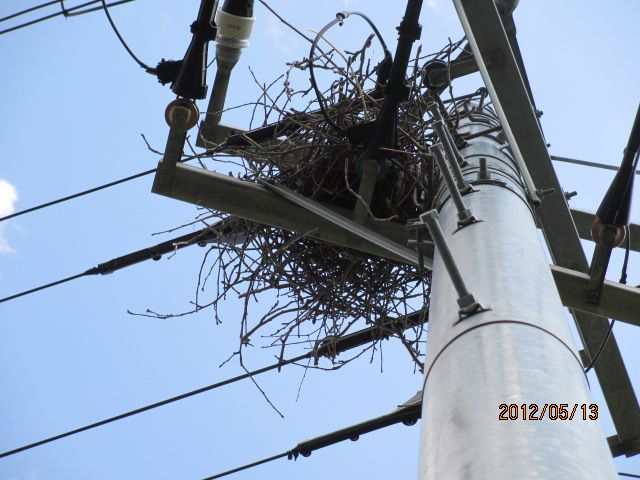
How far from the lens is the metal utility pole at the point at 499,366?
128 centimetres

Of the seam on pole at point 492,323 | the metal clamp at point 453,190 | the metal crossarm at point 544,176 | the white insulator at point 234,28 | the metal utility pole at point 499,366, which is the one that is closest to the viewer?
the metal utility pole at point 499,366

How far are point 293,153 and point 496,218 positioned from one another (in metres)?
1.33

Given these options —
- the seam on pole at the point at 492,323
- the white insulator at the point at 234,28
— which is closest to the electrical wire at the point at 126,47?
the white insulator at the point at 234,28

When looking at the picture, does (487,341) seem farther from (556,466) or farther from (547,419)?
(556,466)

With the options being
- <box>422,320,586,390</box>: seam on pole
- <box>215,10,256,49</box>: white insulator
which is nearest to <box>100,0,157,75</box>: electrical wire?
<box>215,10,256,49</box>: white insulator

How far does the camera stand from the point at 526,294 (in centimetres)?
169

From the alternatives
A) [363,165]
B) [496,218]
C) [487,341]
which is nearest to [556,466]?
[487,341]

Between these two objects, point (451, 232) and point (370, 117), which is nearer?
point (451, 232)

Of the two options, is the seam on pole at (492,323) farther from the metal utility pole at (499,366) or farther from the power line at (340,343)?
the power line at (340,343)

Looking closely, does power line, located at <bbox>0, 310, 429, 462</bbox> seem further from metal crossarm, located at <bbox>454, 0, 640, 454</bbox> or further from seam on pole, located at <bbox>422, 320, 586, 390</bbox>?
seam on pole, located at <bbox>422, 320, 586, 390</bbox>

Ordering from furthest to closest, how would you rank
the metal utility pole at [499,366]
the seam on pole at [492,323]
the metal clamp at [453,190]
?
the metal clamp at [453,190] < the seam on pole at [492,323] < the metal utility pole at [499,366]
